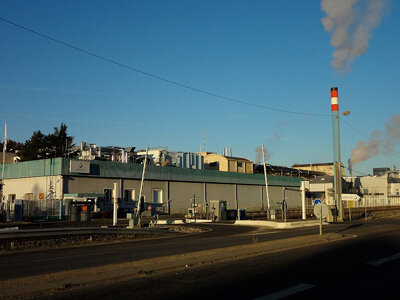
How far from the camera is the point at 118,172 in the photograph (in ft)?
208

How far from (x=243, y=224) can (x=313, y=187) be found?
4060 cm

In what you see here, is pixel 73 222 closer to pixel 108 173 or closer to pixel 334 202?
pixel 108 173

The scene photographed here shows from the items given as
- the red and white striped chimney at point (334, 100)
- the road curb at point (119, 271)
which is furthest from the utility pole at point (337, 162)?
the road curb at point (119, 271)

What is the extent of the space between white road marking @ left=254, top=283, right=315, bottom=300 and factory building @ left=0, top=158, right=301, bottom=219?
4268 centimetres

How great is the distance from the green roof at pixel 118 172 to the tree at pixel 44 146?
28.1m

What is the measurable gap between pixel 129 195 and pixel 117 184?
5079mm

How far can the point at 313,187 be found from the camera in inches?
3115

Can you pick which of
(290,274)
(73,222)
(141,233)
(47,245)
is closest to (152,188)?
(73,222)

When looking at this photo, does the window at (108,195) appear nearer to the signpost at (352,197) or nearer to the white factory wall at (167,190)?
the white factory wall at (167,190)

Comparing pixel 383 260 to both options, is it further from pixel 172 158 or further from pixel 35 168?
pixel 172 158

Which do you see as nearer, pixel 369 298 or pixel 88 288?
pixel 369 298

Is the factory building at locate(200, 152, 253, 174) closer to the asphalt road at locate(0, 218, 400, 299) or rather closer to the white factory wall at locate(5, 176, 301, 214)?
the white factory wall at locate(5, 176, 301, 214)

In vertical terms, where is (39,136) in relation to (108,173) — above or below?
above

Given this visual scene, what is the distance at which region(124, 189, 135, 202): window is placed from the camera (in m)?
64.4
